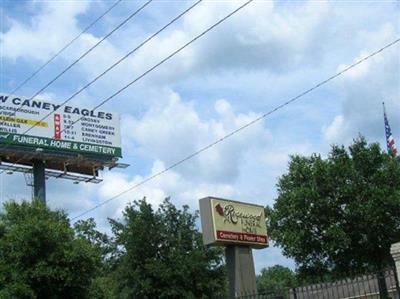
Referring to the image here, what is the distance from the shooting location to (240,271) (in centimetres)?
2602

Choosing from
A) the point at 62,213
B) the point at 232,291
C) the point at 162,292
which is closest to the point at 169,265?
the point at 162,292

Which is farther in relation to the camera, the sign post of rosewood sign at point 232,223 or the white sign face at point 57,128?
the white sign face at point 57,128

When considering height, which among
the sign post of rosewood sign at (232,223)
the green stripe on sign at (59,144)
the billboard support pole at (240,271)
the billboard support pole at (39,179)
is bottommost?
the billboard support pole at (240,271)

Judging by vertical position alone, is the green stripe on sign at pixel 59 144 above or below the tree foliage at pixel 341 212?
above

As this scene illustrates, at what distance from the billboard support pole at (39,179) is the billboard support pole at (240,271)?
23342 mm

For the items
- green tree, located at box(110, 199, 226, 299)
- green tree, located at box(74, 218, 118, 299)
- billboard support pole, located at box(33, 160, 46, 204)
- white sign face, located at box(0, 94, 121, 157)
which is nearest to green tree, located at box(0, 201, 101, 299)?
green tree, located at box(74, 218, 118, 299)

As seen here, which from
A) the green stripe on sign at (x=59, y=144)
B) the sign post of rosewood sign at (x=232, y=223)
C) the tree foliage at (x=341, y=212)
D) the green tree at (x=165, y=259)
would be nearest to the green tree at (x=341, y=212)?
the tree foliage at (x=341, y=212)

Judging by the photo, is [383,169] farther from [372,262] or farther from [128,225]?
[128,225]

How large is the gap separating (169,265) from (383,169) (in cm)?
1427

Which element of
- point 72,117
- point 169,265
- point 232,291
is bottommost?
point 232,291

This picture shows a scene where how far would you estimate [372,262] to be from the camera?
131 feet

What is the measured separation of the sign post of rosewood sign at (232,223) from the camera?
2555 cm

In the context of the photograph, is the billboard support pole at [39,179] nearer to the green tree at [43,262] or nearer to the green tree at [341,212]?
the green tree at [341,212]

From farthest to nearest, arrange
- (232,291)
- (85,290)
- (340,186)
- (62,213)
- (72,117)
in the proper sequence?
1. (72,117)
2. (340,186)
3. (62,213)
4. (85,290)
5. (232,291)
